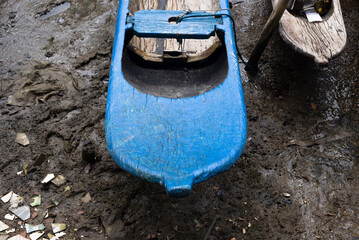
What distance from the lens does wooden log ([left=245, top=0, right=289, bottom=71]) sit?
3604mm

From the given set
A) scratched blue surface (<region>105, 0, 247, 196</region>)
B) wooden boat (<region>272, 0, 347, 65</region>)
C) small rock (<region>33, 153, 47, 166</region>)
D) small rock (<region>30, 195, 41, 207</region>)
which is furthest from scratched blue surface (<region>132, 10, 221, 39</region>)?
small rock (<region>30, 195, 41, 207</region>)

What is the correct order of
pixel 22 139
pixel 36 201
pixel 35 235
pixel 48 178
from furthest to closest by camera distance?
pixel 22 139 < pixel 48 178 < pixel 36 201 < pixel 35 235

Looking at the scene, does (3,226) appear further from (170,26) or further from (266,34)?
(266,34)

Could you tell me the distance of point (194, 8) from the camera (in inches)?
159

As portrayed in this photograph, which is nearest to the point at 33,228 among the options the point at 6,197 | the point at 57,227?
the point at 57,227

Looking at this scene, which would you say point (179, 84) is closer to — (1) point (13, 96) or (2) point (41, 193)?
(2) point (41, 193)

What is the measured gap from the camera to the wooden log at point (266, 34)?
11.8 ft

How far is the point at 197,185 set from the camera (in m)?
3.21

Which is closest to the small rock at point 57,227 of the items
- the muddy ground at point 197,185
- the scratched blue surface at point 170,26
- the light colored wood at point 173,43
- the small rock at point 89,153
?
the muddy ground at point 197,185

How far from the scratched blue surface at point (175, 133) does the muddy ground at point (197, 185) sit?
0.79 metres

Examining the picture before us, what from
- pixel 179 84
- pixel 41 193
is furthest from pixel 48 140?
pixel 179 84

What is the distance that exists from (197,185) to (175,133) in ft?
2.91

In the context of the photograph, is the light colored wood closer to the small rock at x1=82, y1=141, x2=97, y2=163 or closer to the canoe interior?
the canoe interior

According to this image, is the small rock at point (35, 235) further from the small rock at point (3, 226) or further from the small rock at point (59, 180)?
the small rock at point (59, 180)
